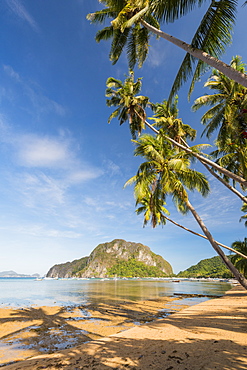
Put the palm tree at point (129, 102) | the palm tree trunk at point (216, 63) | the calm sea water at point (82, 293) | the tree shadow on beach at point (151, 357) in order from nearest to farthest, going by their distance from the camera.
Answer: the tree shadow on beach at point (151, 357)
the palm tree trunk at point (216, 63)
the palm tree at point (129, 102)
the calm sea water at point (82, 293)

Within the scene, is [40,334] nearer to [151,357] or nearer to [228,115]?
[151,357]

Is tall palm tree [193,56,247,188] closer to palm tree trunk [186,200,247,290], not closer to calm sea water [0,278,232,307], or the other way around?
palm tree trunk [186,200,247,290]

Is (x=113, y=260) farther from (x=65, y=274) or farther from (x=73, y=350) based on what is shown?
(x=73, y=350)

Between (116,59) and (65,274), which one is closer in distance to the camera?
(116,59)

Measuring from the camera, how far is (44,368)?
13.7 feet

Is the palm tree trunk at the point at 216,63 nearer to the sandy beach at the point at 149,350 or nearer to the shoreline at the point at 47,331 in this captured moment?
the sandy beach at the point at 149,350

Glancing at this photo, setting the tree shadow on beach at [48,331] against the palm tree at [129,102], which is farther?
the palm tree at [129,102]

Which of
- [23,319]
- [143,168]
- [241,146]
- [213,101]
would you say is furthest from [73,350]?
[213,101]

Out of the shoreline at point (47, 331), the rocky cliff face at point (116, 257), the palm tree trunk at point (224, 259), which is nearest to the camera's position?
the shoreline at point (47, 331)

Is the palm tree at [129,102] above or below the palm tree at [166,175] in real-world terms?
above

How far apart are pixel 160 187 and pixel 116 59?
7.86 metres

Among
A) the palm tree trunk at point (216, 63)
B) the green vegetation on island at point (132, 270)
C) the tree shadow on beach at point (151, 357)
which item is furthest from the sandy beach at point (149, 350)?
the green vegetation on island at point (132, 270)

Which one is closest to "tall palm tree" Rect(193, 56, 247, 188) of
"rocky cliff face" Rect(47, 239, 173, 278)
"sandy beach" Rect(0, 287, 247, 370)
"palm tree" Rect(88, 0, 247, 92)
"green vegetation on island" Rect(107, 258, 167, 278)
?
"palm tree" Rect(88, 0, 247, 92)

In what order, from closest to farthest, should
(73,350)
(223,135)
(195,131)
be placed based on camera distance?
(73,350), (223,135), (195,131)
